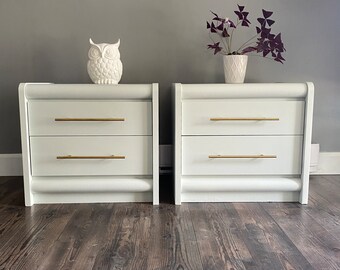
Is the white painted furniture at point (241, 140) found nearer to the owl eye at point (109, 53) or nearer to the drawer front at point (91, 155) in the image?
the drawer front at point (91, 155)

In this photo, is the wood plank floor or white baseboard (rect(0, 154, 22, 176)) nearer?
the wood plank floor

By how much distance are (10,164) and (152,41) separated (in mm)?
1122

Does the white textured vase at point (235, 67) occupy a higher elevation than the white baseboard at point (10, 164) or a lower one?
higher

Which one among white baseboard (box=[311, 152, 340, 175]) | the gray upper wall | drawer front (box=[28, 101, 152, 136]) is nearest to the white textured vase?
the gray upper wall

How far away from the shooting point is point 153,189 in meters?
1.50

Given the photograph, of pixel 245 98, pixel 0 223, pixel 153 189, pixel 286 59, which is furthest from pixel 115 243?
pixel 286 59

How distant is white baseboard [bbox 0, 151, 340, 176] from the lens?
77.0 inches

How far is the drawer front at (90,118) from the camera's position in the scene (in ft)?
4.72

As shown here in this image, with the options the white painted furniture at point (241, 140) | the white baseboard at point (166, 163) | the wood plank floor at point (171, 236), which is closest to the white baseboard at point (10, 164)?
the white baseboard at point (166, 163)

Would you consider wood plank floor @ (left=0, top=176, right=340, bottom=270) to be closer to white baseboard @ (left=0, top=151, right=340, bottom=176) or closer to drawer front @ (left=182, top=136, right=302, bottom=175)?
drawer front @ (left=182, top=136, right=302, bottom=175)

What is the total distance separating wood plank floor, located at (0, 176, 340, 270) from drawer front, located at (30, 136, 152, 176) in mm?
165

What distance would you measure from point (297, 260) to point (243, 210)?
0.43 metres

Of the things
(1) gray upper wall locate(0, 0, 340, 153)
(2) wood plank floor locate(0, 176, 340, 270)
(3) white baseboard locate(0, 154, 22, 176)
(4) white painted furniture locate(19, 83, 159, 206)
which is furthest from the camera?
(3) white baseboard locate(0, 154, 22, 176)

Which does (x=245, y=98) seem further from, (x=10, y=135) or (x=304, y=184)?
(x=10, y=135)
